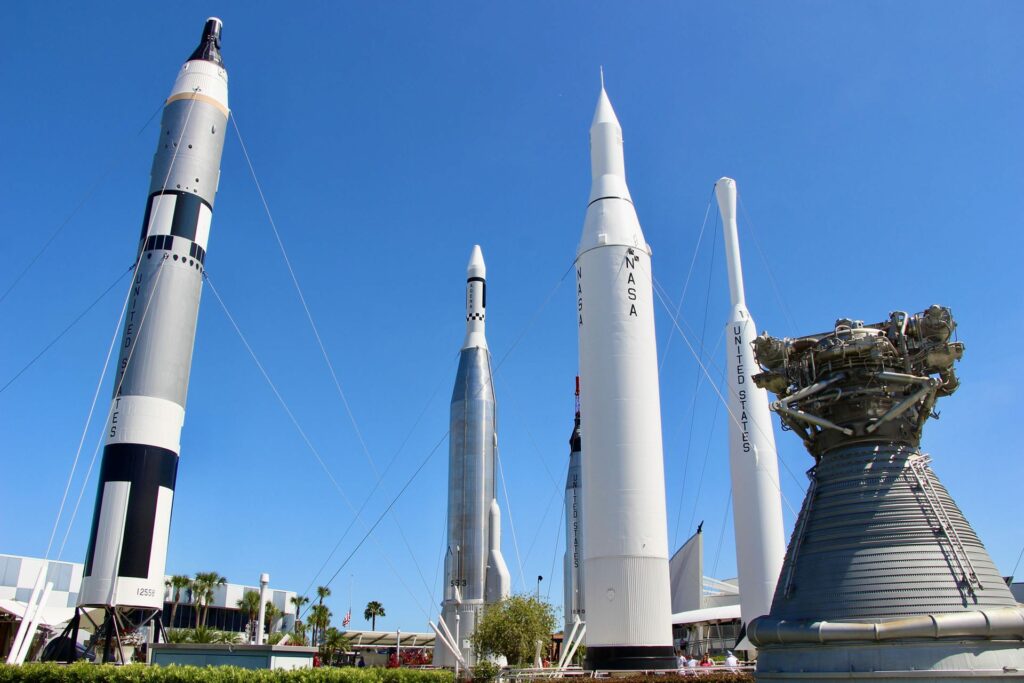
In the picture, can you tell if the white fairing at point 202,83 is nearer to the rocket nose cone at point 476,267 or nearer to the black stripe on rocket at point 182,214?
the black stripe on rocket at point 182,214

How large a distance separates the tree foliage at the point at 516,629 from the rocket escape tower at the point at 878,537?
526 inches

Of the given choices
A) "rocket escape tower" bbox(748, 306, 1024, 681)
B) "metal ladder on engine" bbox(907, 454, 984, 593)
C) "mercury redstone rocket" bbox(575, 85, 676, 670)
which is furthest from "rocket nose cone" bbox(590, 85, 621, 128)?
"metal ladder on engine" bbox(907, 454, 984, 593)

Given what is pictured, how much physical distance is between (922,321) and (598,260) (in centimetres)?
1048

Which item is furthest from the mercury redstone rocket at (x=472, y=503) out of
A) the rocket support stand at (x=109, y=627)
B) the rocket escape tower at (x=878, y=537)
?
the rocket escape tower at (x=878, y=537)

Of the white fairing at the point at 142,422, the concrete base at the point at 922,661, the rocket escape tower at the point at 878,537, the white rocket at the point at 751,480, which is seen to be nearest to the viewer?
the concrete base at the point at 922,661

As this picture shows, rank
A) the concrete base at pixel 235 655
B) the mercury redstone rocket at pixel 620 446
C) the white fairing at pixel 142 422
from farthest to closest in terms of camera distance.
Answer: the white fairing at pixel 142 422
the mercury redstone rocket at pixel 620 446
the concrete base at pixel 235 655

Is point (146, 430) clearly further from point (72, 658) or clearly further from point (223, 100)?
point (223, 100)

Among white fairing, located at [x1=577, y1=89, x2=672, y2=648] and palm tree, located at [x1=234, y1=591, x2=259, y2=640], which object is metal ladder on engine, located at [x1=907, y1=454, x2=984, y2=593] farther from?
palm tree, located at [x1=234, y1=591, x2=259, y2=640]

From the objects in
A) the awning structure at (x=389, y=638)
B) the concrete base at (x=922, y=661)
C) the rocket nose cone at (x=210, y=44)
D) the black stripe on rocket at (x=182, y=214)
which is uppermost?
the rocket nose cone at (x=210, y=44)

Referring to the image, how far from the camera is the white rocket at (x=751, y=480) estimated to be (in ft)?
83.3

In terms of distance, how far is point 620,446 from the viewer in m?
21.5

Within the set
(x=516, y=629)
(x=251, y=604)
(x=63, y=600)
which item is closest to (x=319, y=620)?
(x=251, y=604)

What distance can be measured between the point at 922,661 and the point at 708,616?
135 ft

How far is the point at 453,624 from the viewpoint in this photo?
1324 inches
